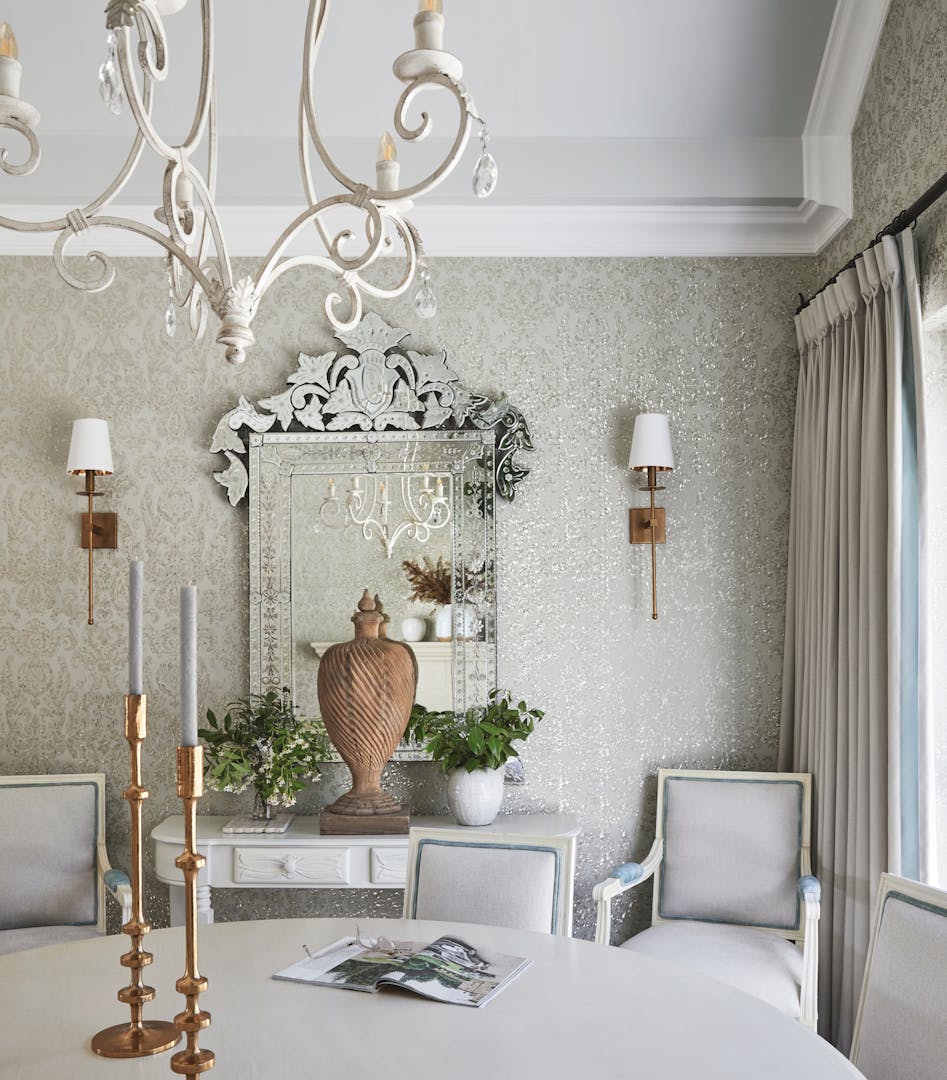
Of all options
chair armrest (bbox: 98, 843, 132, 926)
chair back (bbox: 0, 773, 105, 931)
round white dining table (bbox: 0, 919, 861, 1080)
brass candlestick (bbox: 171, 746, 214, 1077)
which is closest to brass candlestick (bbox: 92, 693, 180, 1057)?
round white dining table (bbox: 0, 919, 861, 1080)

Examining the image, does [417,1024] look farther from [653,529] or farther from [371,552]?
[653,529]

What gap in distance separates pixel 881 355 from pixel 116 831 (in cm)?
280

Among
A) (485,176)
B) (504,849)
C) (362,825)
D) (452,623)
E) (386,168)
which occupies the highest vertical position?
(386,168)

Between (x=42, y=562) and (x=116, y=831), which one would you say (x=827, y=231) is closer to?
(x=42, y=562)

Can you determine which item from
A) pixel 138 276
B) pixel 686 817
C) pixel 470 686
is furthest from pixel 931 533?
pixel 138 276

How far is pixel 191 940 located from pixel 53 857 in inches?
84.1

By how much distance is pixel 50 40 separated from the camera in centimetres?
311

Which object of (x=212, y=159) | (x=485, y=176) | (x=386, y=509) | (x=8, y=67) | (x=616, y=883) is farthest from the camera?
(x=386, y=509)

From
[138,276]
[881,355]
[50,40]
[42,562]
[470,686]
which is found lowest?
[470,686]

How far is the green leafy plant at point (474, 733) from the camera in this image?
10.2 feet

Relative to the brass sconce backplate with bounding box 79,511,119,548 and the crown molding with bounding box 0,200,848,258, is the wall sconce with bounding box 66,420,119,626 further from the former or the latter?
the crown molding with bounding box 0,200,848,258

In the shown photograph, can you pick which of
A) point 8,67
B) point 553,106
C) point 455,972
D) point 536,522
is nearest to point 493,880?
point 455,972

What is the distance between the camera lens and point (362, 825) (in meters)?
3.09

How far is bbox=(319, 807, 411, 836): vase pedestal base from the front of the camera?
3.09m
